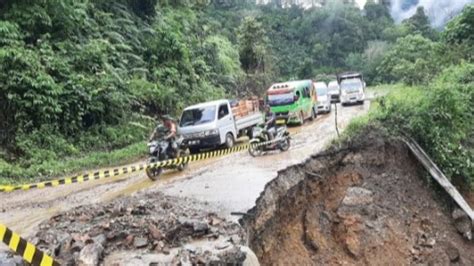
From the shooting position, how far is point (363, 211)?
11.7 meters

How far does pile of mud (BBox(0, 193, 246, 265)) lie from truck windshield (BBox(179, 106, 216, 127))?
299 inches

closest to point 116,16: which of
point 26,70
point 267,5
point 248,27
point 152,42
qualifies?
point 152,42

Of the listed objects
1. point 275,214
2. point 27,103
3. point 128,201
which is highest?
point 27,103

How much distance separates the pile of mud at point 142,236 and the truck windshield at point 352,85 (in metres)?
23.4

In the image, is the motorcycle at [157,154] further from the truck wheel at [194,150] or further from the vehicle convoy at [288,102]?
the vehicle convoy at [288,102]

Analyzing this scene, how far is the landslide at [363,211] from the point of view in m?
10.3

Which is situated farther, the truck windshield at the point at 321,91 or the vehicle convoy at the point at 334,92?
the vehicle convoy at the point at 334,92

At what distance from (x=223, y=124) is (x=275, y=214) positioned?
6.82 meters

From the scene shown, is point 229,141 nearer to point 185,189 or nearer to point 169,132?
point 169,132

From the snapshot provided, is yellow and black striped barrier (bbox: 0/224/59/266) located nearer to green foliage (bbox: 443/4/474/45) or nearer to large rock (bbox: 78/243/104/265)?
large rock (bbox: 78/243/104/265)

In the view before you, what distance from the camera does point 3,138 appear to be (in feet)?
45.0

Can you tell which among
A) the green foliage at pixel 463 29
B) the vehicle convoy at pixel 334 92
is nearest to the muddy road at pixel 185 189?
the green foliage at pixel 463 29

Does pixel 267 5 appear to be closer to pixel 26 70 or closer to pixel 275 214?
pixel 26 70

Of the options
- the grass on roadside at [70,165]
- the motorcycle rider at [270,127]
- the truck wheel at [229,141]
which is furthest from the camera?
the truck wheel at [229,141]
